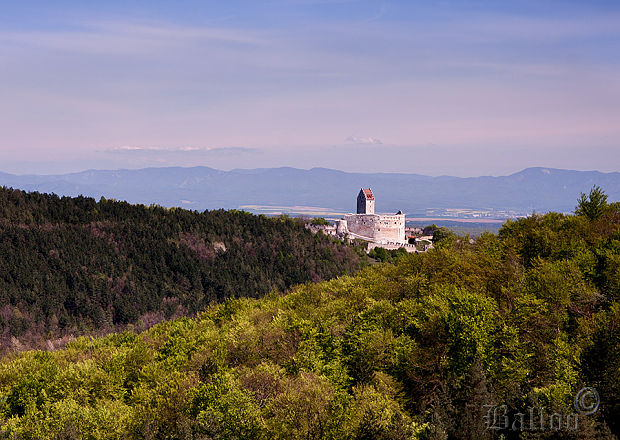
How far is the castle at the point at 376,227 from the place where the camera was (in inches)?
7205

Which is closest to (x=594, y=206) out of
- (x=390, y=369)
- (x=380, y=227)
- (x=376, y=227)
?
(x=390, y=369)

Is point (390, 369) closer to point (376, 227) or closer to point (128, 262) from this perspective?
point (128, 262)

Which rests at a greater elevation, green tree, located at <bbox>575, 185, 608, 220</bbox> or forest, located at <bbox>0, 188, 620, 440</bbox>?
green tree, located at <bbox>575, 185, 608, 220</bbox>

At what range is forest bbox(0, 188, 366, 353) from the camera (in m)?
123

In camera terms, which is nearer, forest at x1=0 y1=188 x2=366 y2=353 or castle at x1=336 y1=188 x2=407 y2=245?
forest at x1=0 y1=188 x2=366 y2=353

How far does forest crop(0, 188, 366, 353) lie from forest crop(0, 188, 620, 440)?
59.3 m

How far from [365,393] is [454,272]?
18671 mm

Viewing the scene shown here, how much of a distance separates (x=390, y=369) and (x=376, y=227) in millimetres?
144820

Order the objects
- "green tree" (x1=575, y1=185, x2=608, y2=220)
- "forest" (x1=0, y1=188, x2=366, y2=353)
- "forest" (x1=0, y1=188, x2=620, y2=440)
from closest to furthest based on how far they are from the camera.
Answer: "forest" (x1=0, y1=188, x2=620, y2=440) < "green tree" (x1=575, y1=185, x2=608, y2=220) < "forest" (x1=0, y1=188, x2=366, y2=353)

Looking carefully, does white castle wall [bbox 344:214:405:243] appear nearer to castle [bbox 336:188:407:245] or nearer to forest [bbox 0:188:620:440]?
castle [bbox 336:188:407:245]

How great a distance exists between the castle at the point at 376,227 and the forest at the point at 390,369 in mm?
122521

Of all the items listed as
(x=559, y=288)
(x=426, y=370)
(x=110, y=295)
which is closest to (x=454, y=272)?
(x=559, y=288)

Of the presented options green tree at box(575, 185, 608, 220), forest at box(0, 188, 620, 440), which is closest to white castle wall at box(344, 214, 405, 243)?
green tree at box(575, 185, 608, 220)

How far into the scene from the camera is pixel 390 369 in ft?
141
